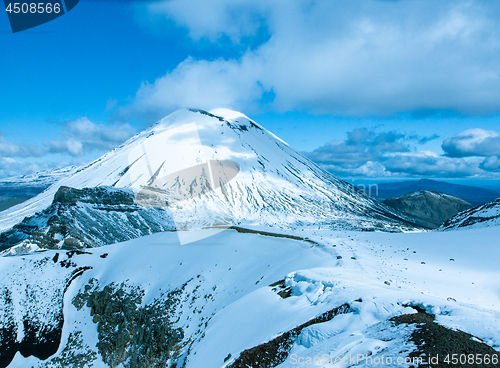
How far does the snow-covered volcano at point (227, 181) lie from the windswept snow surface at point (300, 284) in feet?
197

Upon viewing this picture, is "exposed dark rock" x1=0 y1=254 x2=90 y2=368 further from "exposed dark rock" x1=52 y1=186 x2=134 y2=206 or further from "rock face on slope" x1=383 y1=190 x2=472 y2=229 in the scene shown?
"rock face on slope" x1=383 y1=190 x2=472 y2=229

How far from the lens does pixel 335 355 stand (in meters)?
8.04

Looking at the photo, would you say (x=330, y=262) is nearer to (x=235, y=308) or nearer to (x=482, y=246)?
(x=235, y=308)

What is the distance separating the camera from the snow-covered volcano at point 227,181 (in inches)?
4200

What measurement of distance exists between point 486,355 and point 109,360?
2715 cm

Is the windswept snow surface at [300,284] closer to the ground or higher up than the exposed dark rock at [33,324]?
higher up

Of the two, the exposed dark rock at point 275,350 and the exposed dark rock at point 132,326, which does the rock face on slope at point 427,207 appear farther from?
the exposed dark rock at point 275,350

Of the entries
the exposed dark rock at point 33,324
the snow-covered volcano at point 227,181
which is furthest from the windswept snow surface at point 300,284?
the snow-covered volcano at point 227,181

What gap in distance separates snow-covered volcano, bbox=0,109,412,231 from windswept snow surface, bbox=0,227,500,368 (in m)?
60.1

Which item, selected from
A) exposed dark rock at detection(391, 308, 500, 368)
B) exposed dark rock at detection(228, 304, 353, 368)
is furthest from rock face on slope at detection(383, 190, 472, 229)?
exposed dark rock at detection(391, 308, 500, 368)

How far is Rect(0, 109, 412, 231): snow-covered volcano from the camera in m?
107

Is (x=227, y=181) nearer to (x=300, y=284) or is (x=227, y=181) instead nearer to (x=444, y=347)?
(x=300, y=284)

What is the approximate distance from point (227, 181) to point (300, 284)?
399 ft

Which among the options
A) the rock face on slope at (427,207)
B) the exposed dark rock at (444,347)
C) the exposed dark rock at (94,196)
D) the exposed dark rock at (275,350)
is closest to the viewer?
the exposed dark rock at (444,347)
